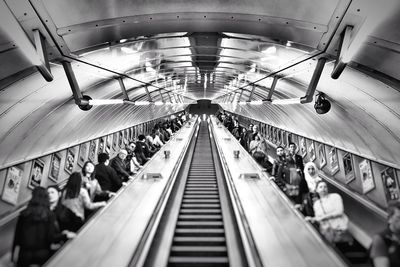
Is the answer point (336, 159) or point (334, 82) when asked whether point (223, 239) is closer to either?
point (334, 82)

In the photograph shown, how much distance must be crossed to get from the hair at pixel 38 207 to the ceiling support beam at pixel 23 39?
1.82m

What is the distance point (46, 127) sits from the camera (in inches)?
320

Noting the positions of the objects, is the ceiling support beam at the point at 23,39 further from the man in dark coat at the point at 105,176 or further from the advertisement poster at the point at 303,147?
the advertisement poster at the point at 303,147

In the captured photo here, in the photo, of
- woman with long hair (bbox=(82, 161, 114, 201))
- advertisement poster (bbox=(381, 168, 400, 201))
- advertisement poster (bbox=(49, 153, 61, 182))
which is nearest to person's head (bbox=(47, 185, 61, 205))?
woman with long hair (bbox=(82, 161, 114, 201))

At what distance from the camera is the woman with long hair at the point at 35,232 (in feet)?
11.4

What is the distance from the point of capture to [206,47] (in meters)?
6.93

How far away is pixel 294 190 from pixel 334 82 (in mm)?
2629

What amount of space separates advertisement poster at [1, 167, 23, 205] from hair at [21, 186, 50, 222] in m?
3.21

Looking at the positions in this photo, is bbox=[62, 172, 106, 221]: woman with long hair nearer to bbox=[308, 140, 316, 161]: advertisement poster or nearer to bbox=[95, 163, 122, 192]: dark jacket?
bbox=[95, 163, 122, 192]: dark jacket

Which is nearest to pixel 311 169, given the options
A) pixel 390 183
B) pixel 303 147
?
pixel 390 183

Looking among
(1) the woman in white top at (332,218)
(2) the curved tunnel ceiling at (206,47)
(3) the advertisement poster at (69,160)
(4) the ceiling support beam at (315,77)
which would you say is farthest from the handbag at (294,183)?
(3) the advertisement poster at (69,160)

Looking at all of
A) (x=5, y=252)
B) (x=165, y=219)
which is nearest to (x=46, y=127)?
(x=5, y=252)

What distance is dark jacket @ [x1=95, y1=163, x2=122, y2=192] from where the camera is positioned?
6.32 meters

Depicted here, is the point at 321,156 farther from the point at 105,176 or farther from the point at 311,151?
the point at 105,176
